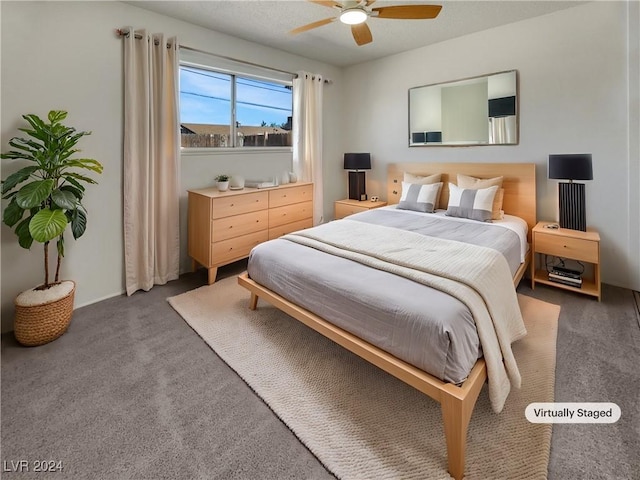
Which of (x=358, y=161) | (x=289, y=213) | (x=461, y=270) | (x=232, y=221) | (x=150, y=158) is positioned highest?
(x=358, y=161)

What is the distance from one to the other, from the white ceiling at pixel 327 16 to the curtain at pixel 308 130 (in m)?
0.44

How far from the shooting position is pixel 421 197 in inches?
150

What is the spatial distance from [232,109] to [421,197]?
252 cm

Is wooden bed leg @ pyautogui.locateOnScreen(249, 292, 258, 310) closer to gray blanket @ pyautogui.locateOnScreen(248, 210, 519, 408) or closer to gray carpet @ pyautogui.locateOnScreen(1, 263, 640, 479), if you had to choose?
gray blanket @ pyautogui.locateOnScreen(248, 210, 519, 408)

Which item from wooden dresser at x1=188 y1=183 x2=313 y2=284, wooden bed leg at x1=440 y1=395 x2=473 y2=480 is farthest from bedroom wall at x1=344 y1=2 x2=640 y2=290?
wooden bed leg at x1=440 y1=395 x2=473 y2=480

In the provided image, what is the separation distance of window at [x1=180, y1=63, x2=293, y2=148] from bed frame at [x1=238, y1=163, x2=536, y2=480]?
1.95m

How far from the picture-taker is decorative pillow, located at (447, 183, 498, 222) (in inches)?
130

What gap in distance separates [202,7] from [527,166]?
3.63 m

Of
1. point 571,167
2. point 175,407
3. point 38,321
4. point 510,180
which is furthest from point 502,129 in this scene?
point 38,321

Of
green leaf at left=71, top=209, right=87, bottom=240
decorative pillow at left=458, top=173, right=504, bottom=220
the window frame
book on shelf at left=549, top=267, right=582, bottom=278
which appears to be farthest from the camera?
the window frame

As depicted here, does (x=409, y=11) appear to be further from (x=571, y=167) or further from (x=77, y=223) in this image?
(x=77, y=223)

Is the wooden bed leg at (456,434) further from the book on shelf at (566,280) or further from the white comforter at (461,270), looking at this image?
the book on shelf at (566,280)

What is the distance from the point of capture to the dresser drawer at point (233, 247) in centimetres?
330

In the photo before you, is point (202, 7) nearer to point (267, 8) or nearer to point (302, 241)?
point (267, 8)
